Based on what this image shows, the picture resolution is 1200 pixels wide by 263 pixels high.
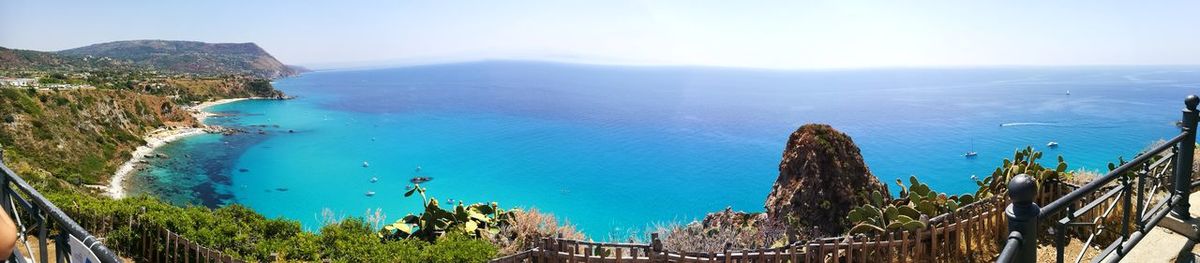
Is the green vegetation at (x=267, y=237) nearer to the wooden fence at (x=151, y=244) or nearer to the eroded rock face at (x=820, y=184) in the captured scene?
the wooden fence at (x=151, y=244)

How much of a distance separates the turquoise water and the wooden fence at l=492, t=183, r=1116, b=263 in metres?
27.5

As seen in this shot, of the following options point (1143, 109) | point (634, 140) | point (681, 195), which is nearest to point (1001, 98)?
point (1143, 109)

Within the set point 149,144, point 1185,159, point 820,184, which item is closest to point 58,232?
point 1185,159

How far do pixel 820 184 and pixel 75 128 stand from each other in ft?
178

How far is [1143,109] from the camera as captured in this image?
293ft

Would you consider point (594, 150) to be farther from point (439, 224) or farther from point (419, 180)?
point (439, 224)

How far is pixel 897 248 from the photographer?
6.67 meters

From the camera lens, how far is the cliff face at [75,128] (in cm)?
3806

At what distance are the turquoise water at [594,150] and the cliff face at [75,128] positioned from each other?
351 cm

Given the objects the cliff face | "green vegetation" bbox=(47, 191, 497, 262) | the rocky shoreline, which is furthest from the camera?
the cliff face

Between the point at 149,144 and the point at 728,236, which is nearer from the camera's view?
the point at 728,236

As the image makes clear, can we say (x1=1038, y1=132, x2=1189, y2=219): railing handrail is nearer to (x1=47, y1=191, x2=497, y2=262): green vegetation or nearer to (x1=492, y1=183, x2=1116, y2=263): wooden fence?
(x1=492, y1=183, x2=1116, y2=263): wooden fence

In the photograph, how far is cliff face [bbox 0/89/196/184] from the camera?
38.1 metres

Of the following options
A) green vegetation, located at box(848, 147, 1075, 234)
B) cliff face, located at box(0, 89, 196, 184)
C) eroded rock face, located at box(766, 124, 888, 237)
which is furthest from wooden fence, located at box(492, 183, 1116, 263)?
cliff face, located at box(0, 89, 196, 184)
